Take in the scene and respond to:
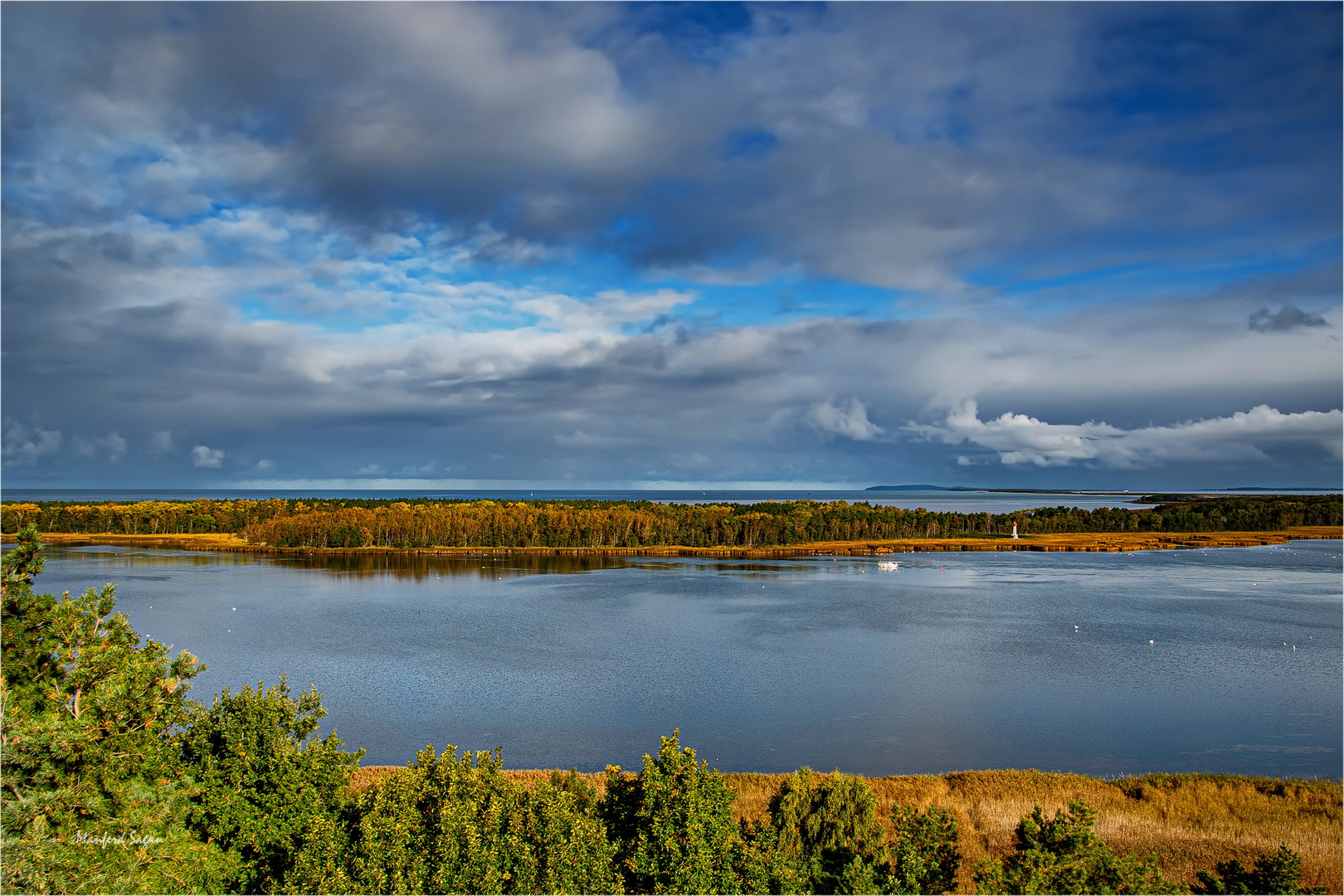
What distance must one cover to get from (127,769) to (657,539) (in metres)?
127

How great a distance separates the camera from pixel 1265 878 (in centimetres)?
1373

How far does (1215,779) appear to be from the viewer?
26.7 meters

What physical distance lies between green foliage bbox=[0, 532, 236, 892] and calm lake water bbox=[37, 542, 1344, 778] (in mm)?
16502

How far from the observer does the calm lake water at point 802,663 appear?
Answer: 105 ft

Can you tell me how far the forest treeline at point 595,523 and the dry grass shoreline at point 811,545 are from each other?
A: 14.5 ft

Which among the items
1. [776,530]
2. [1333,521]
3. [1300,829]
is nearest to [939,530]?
[776,530]

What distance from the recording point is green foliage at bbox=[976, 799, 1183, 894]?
13.1 meters

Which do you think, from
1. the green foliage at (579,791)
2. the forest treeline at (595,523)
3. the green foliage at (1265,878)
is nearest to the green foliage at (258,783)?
the green foliage at (579,791)

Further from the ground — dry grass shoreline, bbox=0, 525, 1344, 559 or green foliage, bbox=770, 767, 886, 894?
green foliage, bbox=770, 767, 886, 894

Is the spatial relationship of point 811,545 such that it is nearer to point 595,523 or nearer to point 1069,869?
point 595,523

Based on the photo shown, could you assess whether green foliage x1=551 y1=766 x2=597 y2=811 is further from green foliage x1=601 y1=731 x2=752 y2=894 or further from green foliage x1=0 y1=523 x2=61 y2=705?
green foliage x1=0 y1=523 x2=61 y2=705

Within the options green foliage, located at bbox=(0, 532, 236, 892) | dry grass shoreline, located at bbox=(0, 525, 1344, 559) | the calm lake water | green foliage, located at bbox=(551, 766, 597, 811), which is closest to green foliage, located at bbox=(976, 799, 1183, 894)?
green foliage, located at bbox=(551, 766, 597, 811)

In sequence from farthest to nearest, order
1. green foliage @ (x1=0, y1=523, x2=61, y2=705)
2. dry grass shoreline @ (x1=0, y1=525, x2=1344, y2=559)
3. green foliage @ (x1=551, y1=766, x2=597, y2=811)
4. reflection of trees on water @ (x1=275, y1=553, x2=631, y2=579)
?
dry grass shoreline @ (x1=0, y1=525, x2=1344, y2=559) < reflection of trees on water @ (x1=275, y1=553, x2=631, y2=579) < green foliage @ (x1=551, y1=766, x2=597, y2=811) < green foliage @ (x1=0, y1=523, x2=61, y2=705)

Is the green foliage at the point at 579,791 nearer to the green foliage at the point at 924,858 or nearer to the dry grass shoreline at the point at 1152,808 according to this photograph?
the dry grass shoreline at the point at 1152,808
